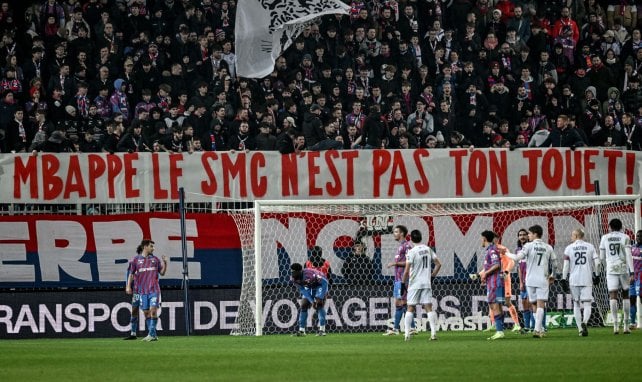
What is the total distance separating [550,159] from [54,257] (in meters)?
10.0

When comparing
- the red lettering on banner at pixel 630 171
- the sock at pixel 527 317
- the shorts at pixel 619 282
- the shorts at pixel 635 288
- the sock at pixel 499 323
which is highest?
the red lettering on banner at pixel 630 171

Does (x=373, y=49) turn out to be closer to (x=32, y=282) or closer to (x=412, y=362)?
(x=32, y=282)

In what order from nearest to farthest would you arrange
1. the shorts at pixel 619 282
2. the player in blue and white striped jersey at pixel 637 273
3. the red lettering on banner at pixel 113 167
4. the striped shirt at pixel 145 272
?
the shorts at pixel 619 282
the player in blue and white striped jersey at pixel 637 273
the striped shirt at pixel 145 272
the red lettering on banner at pixel 113 167

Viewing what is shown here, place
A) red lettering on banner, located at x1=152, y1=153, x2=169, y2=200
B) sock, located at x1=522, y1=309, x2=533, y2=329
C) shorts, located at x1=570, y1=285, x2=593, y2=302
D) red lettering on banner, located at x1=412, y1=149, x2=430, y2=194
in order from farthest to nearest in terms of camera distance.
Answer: red lettering on banner, located at x1=412, y1=149, x2=430, y2=194
red lettering on banner, located at x1=152, y1=153, x2=169, y2=200
sock, located at x1=522, y1=309, x2=533, y2=329
shorts, located at x1=570, y1=285, x2=593, y2=302

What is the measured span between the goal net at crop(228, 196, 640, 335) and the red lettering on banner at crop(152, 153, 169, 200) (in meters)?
1.48

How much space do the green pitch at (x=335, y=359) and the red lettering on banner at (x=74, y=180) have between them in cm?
311

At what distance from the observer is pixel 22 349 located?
2189 cm

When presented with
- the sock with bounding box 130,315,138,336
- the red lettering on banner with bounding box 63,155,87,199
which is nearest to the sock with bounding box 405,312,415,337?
the sock with bounding box 130,315,138,336

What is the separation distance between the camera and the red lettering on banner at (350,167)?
26188mm

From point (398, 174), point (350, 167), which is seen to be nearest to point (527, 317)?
point (398, 174)

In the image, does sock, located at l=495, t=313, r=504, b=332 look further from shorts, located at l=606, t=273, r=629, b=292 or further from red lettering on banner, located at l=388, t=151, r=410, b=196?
red lettering on banner, located at l=388, t=151, r=410, b=196

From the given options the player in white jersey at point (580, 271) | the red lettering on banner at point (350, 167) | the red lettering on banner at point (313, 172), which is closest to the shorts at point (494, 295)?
the player in white jersey at point (580, 271)

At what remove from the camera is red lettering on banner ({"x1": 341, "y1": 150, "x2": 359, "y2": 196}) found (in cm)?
2619

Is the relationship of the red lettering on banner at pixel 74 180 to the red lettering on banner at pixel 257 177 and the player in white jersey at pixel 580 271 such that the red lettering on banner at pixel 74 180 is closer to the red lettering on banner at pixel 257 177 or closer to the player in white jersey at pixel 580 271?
the red lettering on banner at pixel 257 177
